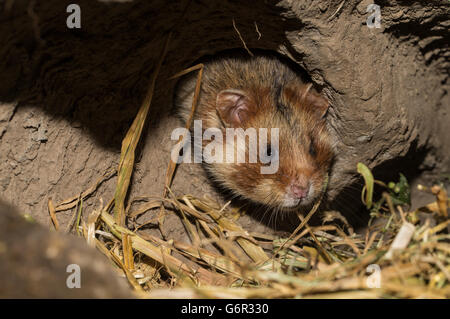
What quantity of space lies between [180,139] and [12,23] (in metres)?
1.93

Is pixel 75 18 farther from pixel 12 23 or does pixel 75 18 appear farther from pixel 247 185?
pixel 247 185

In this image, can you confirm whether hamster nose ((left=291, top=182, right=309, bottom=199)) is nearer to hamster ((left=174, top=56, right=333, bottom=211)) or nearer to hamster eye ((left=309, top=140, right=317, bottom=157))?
hamster ((left=174, top=56, right=333, bottom=211))

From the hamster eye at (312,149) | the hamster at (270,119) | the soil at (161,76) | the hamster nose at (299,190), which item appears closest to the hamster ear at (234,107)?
the hamster at (270,119)

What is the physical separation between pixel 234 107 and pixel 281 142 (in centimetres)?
52

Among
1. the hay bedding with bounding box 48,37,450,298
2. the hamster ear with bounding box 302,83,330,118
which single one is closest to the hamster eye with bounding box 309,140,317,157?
the hamster ear with bounding box 302,83,330,118

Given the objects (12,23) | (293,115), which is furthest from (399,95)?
(12,23)

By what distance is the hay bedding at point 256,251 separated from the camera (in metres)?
2.47

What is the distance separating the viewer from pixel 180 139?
14.3 feet

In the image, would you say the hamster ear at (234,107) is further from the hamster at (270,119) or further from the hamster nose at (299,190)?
the hamster nose at (299,190)

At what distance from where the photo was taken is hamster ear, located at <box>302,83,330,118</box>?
4.04m

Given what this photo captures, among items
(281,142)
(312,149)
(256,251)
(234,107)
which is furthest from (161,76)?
(256,251)

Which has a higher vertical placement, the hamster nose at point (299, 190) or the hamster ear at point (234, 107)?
the hamster ear at point (234, 107)

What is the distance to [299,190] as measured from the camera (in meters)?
3.81

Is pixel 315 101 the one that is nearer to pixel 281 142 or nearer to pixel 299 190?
pixel 281 142
